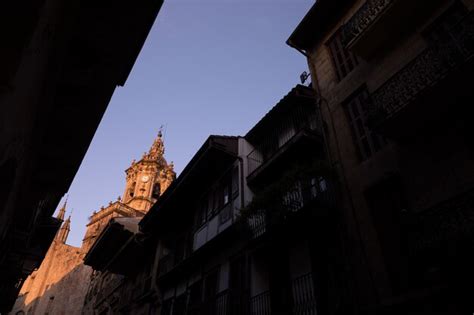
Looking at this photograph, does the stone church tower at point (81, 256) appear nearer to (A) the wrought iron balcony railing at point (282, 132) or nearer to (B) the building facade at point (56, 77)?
(A) the wrought iron balcony railing at point (282, 132)

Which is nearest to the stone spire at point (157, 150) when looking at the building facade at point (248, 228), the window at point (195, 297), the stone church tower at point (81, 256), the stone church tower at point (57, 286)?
the stone church tower at point (81, 256)

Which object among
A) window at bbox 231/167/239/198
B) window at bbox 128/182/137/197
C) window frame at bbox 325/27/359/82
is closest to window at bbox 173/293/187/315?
window at bbox 231/167/239/198

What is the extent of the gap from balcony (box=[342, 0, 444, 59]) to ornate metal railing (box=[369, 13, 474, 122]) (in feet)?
5.12

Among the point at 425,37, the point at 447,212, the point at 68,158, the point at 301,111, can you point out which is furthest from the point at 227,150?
the point at 447,212

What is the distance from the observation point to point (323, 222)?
943 cm

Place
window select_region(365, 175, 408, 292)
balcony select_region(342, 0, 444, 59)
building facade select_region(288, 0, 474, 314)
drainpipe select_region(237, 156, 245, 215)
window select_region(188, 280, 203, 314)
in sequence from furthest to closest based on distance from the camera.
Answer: window select_region(188, 280, 203, 314), drainpipe select_region(237, 156, 245, 215), balcony select_region(342, 0, 444, 59), window select_region(365, 175, 408, 292), building facade select_region(288, 0, 474, 314)

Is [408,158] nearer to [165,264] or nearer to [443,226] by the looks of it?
[443,226]

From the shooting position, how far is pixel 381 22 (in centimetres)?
951

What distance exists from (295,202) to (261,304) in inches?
127

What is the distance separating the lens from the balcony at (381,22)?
905cm

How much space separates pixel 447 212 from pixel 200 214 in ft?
38.6

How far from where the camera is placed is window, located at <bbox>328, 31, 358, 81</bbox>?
11.5 meters

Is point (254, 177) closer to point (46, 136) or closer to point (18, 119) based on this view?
point (46, 136)

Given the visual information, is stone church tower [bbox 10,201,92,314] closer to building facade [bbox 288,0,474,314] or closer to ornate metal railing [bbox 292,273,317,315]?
ornate metal railing [bbox 292,273,317,315]
